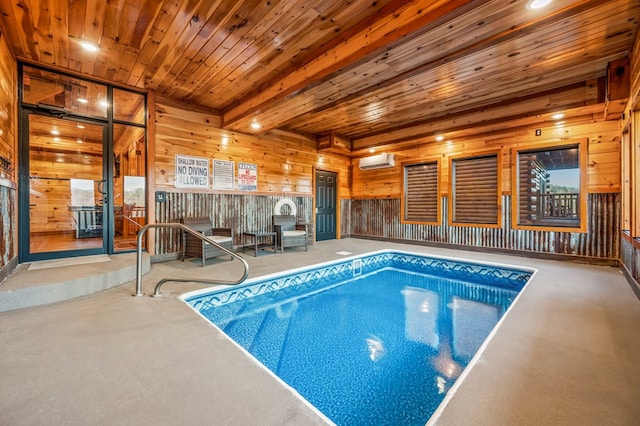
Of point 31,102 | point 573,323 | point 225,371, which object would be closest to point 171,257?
point 31,102

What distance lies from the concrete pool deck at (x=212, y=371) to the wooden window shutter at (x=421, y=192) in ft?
13.1

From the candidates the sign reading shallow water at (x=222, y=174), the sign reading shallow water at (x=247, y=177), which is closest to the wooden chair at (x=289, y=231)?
the sign reading shallow water at (x=247, y=177)

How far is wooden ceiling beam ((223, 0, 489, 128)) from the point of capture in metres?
2.35

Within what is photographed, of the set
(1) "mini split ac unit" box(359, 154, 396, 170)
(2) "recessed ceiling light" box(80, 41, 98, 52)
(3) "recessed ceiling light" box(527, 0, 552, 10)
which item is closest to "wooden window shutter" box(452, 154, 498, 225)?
(1) "mini split ac unit" box(359, 154, 396, 170)

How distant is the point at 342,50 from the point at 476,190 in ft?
14.5

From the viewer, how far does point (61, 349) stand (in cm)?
184

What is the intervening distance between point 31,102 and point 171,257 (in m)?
2.83

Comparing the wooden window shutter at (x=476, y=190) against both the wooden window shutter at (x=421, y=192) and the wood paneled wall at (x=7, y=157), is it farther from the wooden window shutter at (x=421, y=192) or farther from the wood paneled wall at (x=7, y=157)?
the wood paneled wall at (x=7, y=157)

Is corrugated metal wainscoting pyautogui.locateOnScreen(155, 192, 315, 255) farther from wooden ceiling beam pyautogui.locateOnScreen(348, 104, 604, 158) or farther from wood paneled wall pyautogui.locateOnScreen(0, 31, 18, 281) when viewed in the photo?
wooden ceiling beam pyautogui.locateOnScreen(348, 104, 604, 158)

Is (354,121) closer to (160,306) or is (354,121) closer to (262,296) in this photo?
(262,296)

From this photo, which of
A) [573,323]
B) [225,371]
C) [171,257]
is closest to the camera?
[225,371]

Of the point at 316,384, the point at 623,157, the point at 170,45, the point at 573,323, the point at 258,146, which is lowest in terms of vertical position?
the point at 316,384

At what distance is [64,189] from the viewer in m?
4.20

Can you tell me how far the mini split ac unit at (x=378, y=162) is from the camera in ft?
23.0
